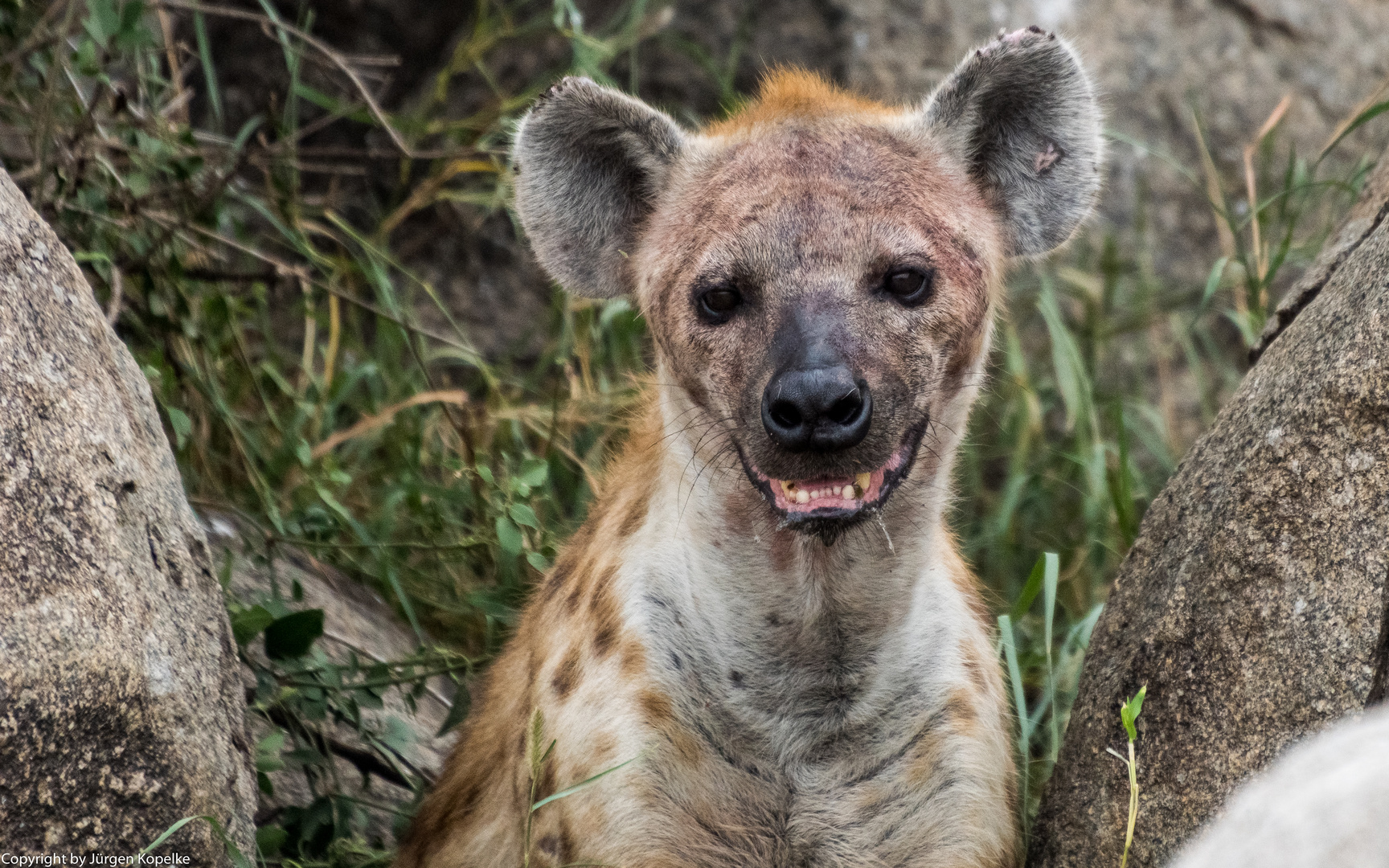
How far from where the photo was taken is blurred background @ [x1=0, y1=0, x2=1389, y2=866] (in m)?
2.92

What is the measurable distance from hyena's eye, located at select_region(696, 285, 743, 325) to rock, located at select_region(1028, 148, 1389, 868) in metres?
0.71

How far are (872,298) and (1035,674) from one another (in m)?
1.43

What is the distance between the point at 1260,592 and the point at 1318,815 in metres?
0.87

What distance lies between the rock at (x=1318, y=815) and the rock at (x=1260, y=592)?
647 millimetres

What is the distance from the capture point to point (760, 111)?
2584 millimetres

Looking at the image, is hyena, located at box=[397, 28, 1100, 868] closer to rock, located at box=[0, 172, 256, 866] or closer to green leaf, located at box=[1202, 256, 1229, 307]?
rock, located at box=[0, 172, 256, 866]

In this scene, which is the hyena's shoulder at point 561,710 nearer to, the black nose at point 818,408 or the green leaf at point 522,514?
the green leaf at point 522,514

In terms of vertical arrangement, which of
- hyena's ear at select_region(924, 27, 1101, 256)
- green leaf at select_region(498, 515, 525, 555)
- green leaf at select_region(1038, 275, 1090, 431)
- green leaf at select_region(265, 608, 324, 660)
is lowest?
green leaf at select_region(265, 608, 324, 660)

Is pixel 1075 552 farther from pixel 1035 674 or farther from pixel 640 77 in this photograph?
pixel 640 77

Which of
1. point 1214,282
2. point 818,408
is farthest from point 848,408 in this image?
point 1214,282

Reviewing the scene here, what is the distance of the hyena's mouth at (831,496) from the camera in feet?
7.11

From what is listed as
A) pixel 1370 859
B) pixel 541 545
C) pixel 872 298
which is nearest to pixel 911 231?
pixel 872 298

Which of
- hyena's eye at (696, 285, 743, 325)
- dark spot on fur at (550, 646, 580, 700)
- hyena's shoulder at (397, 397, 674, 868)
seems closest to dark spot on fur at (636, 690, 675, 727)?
hyena's shoulder at (397, 397, 674, 868)

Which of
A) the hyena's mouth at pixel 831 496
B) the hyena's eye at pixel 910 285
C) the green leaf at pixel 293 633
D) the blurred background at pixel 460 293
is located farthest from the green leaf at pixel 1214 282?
the green leaf at pixel 293 633
